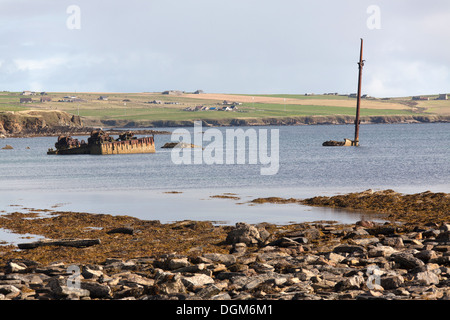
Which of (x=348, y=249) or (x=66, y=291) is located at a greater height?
(x=66, y=291)

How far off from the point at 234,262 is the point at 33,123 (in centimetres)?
17722

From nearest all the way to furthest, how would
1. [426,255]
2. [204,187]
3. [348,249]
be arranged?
[426,255]
[348,249]
[204,187]

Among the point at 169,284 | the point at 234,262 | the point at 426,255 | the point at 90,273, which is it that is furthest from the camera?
the point at 234,262

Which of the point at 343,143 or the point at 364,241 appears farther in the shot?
the point at 343,143

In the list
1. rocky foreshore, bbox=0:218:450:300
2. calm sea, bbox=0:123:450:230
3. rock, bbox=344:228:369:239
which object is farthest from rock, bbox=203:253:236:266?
calm sea, bbox=0:123:450:230

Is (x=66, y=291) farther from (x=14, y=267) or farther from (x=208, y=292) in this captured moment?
(x=14, y=267)

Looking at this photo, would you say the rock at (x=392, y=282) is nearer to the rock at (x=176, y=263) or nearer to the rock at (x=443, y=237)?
the rock at (x=176, y=263)

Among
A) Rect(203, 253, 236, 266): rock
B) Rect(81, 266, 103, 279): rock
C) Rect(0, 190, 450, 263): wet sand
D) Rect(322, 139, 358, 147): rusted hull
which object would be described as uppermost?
Rect(81, 266, 103, 279): rock

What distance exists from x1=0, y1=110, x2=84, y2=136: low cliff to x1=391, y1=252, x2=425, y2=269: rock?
172 m

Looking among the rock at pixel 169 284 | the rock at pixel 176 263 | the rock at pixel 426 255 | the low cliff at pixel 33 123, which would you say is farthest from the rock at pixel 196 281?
the low cliff at pixel 33 123

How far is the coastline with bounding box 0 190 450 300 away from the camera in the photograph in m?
11.8

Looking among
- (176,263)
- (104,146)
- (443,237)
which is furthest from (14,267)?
(104,146)

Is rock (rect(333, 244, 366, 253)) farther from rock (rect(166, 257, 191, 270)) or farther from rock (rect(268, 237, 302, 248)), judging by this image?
rock (rect(166, 257, 191, 270))

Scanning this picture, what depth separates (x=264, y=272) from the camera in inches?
535
